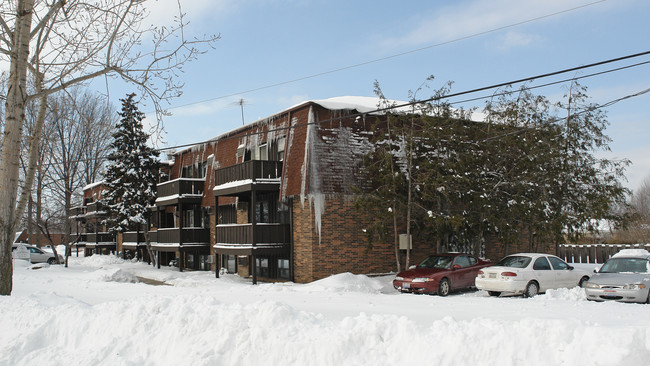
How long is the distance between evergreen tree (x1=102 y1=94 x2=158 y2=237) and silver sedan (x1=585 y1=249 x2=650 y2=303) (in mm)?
26342

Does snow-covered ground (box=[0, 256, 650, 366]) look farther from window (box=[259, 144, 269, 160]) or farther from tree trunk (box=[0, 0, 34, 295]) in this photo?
window (box=[259, 144, 269, 160])

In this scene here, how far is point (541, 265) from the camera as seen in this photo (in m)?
17.3

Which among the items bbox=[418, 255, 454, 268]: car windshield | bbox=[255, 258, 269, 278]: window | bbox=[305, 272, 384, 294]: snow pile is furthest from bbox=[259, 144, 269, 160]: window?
bbox=[418, 255, 454, 268]: car windshield

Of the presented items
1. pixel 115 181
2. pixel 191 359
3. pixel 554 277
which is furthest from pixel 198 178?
pixel 191 359

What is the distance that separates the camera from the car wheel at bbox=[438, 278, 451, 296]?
17.9 meters

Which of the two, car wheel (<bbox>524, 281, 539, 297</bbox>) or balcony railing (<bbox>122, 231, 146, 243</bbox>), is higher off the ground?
balcony railing (<bbox>122, 231, 146, 243</bbox>)

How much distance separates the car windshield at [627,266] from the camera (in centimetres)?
1507

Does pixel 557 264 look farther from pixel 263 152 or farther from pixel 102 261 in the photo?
pixel 102 261

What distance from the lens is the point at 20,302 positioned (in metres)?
11.0

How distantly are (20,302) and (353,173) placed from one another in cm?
1356

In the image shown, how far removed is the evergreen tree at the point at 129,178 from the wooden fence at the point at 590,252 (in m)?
25.3

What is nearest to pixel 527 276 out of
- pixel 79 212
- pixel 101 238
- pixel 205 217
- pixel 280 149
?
pixel 280 149

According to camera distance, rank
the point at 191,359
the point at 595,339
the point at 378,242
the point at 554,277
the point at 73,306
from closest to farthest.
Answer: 1. the point at 595,339
2. the point at 191,359
3. the point at 73,306
4. the point at 554,277
5. the point at 378,242

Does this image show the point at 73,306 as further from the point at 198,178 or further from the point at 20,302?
the point at 198,178
